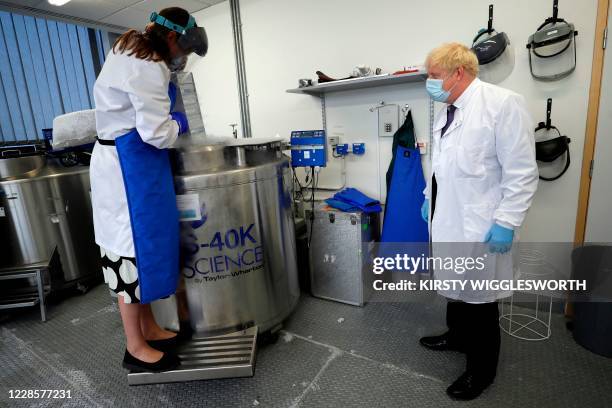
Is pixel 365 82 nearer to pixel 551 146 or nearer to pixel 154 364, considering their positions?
pixel 551 146

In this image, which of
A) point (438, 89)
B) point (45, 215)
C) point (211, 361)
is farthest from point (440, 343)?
point (45, 215)

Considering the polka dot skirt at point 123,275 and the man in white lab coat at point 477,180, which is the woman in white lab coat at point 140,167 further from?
the man in white lab coat at point 477,180

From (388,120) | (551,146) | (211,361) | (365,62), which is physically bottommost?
(211,361)

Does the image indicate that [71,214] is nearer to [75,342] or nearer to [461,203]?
[75,342]

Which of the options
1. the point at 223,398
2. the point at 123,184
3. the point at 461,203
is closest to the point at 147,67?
the point at 123,184

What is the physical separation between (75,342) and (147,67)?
1.70 m

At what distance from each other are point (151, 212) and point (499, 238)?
1325 millimetres

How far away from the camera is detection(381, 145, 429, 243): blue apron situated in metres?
2.29

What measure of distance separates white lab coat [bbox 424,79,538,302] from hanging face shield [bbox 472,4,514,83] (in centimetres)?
67

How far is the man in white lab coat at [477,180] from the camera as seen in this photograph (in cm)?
123

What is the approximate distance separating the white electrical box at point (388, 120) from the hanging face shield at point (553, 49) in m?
0.78

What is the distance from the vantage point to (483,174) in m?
1.29

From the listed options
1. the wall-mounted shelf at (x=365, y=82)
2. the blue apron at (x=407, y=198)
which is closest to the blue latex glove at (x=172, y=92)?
the wall-mounted shelf at (x=365, y=82)

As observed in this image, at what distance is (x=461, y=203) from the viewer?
135 cm
